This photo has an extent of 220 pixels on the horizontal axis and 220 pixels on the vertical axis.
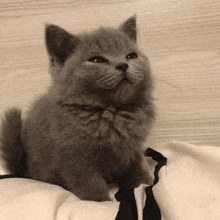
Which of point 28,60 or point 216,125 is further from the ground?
point 28,60

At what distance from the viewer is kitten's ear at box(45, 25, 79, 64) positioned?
722mm

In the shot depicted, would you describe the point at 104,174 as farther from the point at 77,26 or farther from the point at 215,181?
the point at 77,26

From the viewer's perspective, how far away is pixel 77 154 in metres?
0.67

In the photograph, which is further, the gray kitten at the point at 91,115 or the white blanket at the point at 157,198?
the gray kitten at the point at 91,115

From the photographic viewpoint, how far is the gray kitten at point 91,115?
0.68 m

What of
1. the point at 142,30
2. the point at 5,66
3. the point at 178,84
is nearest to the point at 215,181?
the point at 178,84

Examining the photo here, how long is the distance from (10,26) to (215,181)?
958 mm

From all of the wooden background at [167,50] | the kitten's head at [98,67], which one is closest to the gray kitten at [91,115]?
the kitten's head at [98,67]

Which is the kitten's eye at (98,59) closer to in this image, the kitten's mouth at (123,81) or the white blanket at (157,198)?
the kitten's mouth at (123,81)

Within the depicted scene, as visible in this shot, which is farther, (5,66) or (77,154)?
(5,66)

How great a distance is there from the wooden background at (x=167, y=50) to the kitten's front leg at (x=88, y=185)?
43 cm

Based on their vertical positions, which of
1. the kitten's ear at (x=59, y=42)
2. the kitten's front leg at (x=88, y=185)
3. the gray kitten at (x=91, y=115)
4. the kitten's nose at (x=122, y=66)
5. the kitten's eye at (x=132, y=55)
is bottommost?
the kitten's front leg at (x=88, y=185)

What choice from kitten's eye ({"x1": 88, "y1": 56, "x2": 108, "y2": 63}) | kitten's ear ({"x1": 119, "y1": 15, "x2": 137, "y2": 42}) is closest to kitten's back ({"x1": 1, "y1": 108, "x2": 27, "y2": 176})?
kitten's eye ({"x1": 88, "y1": 56, "x2": 108, "y2": 63})

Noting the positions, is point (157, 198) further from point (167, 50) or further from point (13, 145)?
point (167, 50)
